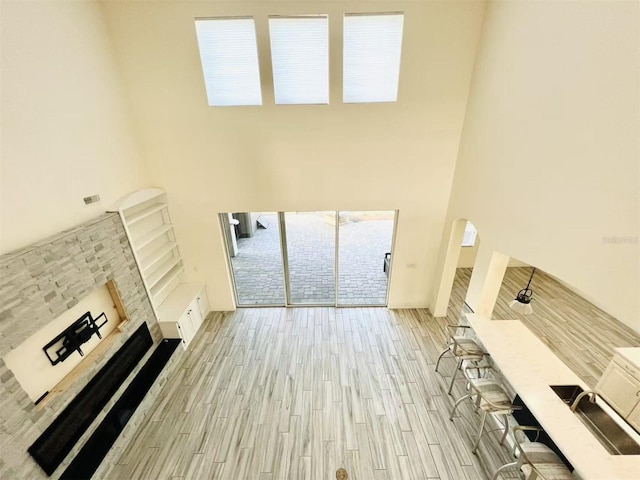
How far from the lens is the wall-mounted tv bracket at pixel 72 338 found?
120 inches

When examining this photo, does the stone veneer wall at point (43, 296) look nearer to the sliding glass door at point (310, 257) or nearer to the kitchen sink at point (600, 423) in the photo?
the sliding glass door at point (310, 257)

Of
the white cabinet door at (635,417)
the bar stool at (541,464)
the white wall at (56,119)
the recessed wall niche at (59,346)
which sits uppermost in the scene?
the white wall at (56,119)

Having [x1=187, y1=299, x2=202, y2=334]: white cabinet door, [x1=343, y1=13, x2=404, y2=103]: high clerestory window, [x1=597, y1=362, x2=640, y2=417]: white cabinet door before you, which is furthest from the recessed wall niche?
[x1=597, y1=362, x2=640, y2=417]: white cabinet door

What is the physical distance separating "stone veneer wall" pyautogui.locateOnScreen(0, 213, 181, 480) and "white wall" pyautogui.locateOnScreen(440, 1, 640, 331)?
514cm

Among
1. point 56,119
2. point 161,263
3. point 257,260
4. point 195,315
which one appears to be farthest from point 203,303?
point 56,119

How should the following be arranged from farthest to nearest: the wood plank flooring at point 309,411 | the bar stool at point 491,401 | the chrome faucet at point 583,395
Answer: the wood plank flooring at point 309,411 → the bar stool at point 491,401 → the chrome faucet at point 583,395

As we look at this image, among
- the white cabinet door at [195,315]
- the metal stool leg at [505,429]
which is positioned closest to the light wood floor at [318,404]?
the metal stool leg at [505,429]

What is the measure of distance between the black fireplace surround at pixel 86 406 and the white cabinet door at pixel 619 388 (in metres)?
6.99

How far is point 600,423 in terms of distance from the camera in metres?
2.87

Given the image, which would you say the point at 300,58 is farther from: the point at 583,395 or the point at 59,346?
the point at 583,395

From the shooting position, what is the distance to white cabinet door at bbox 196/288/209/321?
5.64 meters

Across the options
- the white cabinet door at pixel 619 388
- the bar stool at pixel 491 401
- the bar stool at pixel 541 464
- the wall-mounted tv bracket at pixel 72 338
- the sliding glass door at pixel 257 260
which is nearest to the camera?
the bar stool at pixel 541 464

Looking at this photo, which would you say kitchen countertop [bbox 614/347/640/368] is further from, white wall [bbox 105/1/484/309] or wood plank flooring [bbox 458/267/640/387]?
white wall [bbox 105/1/484/309]

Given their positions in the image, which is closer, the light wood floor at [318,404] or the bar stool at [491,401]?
the bar stool at [491,401]
